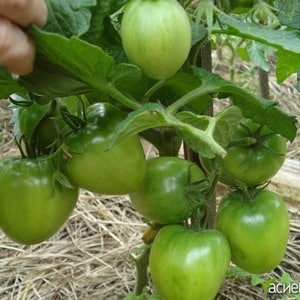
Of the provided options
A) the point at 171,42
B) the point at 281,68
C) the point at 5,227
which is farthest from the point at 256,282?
the point at 171,42

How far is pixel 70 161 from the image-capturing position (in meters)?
0.70

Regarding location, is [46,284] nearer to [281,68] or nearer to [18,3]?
[281,68]

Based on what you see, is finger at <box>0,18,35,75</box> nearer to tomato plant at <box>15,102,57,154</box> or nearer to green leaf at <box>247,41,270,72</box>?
tomato plant at <box>15,102,57,154</box>

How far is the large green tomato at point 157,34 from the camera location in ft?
1.85

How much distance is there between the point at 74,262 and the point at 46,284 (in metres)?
0.14

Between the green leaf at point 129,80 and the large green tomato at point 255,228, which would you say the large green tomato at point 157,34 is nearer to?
the green leaf at point 129,80

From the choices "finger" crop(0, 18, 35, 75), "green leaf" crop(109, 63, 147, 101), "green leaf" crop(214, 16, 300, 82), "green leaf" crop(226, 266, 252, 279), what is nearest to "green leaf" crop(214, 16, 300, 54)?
"green leaf" crop(214, 16, 300, 82)

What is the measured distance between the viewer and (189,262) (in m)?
0.76

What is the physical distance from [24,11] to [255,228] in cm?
43

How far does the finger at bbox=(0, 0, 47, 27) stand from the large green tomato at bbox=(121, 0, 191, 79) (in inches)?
3.0

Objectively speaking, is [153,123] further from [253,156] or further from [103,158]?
[253,156]

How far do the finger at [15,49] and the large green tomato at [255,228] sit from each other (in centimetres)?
36

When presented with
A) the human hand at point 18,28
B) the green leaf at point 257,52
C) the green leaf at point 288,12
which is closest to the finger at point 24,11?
the human hand at point 18,28

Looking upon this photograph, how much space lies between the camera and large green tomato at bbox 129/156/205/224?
2.55 ft
